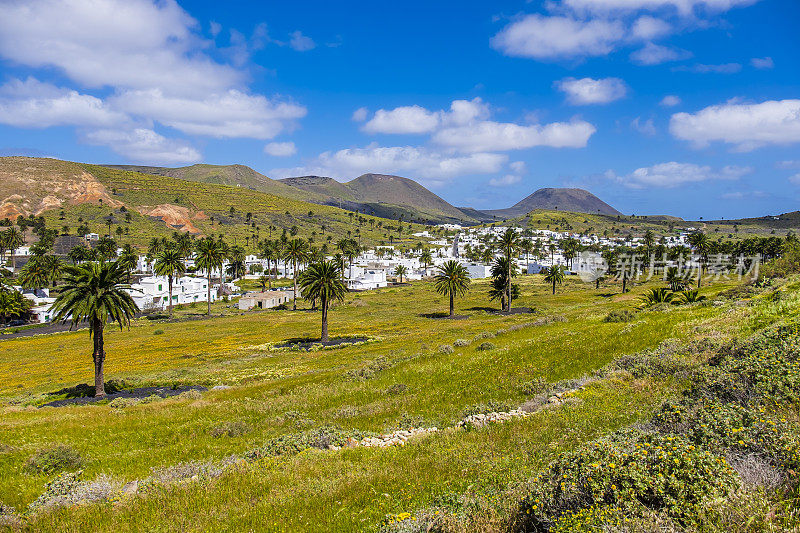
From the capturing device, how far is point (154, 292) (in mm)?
105625

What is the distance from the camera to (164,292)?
4259 inches

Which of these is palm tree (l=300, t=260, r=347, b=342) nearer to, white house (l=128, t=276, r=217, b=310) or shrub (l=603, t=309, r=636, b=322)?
shrub (l=603, t=309, r=636, b=322)

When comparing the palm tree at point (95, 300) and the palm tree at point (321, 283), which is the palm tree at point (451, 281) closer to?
the palm tree at point (321, 283)

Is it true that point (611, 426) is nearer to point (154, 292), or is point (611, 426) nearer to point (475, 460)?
point (475, 460)

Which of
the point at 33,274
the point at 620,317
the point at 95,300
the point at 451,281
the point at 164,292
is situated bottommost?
the point at 164,292

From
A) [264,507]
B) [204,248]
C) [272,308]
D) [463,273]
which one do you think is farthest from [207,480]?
[272,308]

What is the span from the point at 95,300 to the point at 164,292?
272ft

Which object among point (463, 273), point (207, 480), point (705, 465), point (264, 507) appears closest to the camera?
point (705, 465)

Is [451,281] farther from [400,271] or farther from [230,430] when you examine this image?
[400,271]

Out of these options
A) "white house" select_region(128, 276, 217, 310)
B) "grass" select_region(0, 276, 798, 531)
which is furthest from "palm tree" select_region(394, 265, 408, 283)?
"grass" select_region(0, 276, 798, 531)

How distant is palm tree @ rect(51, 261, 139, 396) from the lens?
111ft

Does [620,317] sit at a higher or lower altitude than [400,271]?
higher

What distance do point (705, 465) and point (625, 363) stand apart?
43.5 feet

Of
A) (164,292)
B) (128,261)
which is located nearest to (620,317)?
(128,261)
